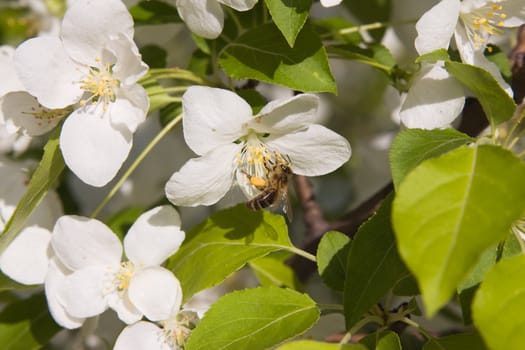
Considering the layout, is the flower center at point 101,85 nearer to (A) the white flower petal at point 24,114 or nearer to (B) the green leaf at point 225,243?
(A) the white flower petal at point 24,114

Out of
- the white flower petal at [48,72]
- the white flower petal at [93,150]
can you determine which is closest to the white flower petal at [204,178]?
the white flower petal at [93,150]

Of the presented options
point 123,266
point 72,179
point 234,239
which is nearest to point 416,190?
point 234,239

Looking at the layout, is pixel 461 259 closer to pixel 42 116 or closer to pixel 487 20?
pixel 487 20

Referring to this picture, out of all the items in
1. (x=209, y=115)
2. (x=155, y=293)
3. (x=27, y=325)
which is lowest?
(x=27, y=325)

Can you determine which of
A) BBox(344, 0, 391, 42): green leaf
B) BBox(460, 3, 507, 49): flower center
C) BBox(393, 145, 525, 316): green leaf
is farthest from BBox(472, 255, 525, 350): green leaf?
BBox(344, 0, 391, 42): green leaf

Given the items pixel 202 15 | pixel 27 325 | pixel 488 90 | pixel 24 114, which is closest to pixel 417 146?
pixel 488 90

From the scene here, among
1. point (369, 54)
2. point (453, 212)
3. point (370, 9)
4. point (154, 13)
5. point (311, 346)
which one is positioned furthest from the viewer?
point (370, 9)

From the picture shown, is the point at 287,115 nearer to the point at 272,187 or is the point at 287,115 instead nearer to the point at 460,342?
the point at 272,187

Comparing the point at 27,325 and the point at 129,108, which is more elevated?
the point at 129,108
